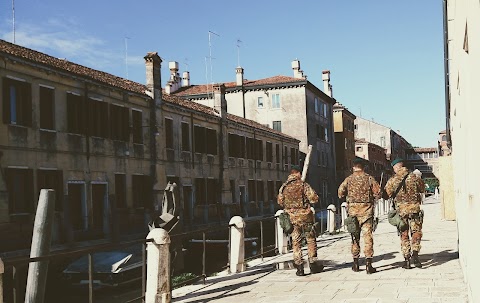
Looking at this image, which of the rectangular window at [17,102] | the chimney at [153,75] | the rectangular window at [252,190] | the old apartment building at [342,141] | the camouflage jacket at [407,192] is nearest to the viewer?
the camouflage jacket at [407,192]

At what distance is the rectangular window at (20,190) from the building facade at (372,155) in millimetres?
56856

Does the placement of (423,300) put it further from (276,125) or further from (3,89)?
(276,125)

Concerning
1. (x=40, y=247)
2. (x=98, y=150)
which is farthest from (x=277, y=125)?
(x=40, y=247)

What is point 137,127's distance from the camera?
85.8 ft

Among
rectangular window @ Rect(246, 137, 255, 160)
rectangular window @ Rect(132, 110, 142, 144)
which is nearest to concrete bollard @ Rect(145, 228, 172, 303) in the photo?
rectangular window @ Rect(132, 110, 142, 144)

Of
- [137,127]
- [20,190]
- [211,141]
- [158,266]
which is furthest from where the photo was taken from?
[211,141]

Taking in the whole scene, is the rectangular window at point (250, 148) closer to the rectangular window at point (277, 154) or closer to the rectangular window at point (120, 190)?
the rectangular window at point (277, 154)

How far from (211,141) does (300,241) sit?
25.2m

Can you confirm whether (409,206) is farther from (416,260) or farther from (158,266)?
(158,266)

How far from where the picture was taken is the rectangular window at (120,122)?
2442cm

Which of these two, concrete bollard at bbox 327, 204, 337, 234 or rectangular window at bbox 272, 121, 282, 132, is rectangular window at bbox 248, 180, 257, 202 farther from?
concrete bollard at bbox 327, 204, 337, 234

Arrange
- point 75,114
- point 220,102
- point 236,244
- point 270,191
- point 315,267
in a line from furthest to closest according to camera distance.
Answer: point 270,191
point 220,102
point 75,114
point 236,244
point 315,267

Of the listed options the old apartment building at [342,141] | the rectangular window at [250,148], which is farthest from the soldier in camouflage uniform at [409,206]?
the old apartment building at [342,141]

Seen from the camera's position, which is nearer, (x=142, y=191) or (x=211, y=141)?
(x=142, y=191)
